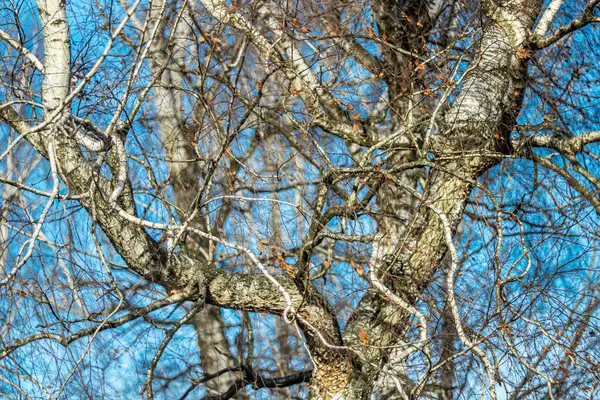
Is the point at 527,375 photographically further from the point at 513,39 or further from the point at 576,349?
the point at 513,39

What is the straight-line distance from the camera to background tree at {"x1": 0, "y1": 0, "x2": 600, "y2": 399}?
457cm

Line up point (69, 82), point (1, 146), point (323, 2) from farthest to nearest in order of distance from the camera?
1. point (323, 2)
2. point (1, 146)
3. point (69, 82)

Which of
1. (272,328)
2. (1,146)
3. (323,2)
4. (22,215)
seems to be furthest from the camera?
(272,328)

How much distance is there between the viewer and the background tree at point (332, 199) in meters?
4.57

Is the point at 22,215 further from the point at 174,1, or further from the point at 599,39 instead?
the point at 599,39

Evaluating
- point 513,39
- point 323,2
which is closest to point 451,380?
point 513,39

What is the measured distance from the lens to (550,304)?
4.84 m

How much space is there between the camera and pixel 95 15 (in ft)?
16.7

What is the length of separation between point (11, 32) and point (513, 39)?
325 centimetres

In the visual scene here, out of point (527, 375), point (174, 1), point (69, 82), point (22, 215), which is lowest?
point (527, 375)

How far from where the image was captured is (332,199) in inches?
239

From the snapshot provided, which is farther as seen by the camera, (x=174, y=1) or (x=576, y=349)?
(x=174, y=1)

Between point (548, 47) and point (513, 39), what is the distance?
1.62 feet

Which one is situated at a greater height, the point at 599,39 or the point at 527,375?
the point at 599,39
